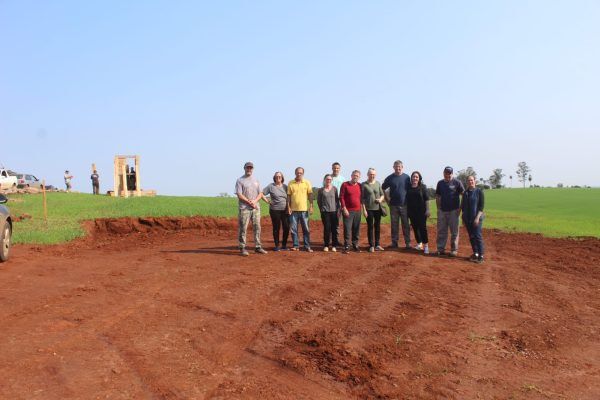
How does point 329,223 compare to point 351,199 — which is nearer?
point 351,199

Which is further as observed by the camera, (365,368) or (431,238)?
(431,238)

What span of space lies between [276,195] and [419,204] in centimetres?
320

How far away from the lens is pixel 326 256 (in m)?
10.9

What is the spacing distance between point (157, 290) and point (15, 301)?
183 centimetres

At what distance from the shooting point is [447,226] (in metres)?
11.7

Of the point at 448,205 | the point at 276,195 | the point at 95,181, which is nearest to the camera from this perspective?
the point at 276,195

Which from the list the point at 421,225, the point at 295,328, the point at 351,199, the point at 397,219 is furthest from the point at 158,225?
the point at 295,328

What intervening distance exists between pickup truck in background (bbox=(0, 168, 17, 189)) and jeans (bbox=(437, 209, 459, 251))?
95.7 ft

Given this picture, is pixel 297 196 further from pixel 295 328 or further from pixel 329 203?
pixel 295 328

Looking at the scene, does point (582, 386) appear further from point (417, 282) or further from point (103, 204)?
point (103, 204)

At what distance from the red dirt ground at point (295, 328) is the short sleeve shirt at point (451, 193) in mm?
1245

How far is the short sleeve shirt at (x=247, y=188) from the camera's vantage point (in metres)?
10.8

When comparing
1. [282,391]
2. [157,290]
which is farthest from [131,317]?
[282,391]

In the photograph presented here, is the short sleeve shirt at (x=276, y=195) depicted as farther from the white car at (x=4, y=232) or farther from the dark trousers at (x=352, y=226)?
the white car at (x=4, y=232)
